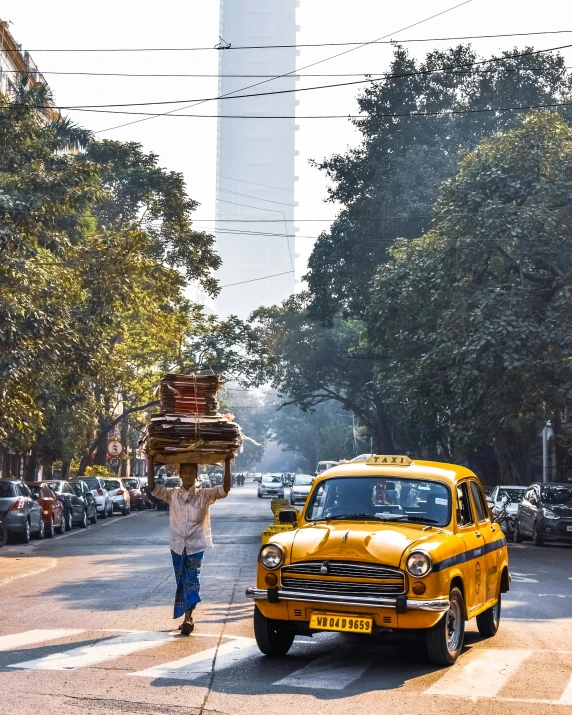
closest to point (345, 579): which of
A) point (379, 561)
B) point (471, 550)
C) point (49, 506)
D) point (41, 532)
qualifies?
point (379, 561)

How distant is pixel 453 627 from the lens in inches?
404

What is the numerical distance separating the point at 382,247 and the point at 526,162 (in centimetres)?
2280

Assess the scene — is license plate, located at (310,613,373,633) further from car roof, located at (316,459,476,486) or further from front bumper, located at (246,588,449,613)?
car roof, located at (316,459,476,486)

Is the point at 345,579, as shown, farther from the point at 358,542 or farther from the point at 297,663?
the point at 297,663

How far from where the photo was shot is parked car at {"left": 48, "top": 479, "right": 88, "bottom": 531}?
36.6 m

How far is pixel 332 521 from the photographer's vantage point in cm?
1098

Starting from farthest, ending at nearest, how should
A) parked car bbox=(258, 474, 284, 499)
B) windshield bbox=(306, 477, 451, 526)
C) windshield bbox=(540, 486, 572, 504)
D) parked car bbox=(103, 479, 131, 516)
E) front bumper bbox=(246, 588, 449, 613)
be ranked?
1. parked car bbox=(258, 474, 284, 499)
2. parked car bbox=(103, 479, 131, 516)
3. windshield bbox=(540, 486, 572, 504)
4. windshield bbox=(306, 477, 451, 526)
5. front bumper bbox=(246, 588, 449, 613)

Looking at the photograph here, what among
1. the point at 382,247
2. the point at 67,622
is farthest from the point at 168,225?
the point at 67,622

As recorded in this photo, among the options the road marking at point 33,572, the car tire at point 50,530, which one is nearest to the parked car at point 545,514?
the car tire at point 50,530

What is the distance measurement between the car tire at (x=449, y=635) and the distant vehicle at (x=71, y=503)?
2698 centimetres

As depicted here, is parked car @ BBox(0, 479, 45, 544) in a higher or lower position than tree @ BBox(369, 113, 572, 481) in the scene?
lower

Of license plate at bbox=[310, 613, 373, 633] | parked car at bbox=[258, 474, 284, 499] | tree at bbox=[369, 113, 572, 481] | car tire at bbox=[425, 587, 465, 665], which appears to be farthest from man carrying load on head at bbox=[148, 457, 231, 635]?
Answer: parked car at bbox=[258, 474, 284, 499]

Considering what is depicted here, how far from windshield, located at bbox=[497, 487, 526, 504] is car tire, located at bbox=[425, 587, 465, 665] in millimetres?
25825

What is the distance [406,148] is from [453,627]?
1917 inches
